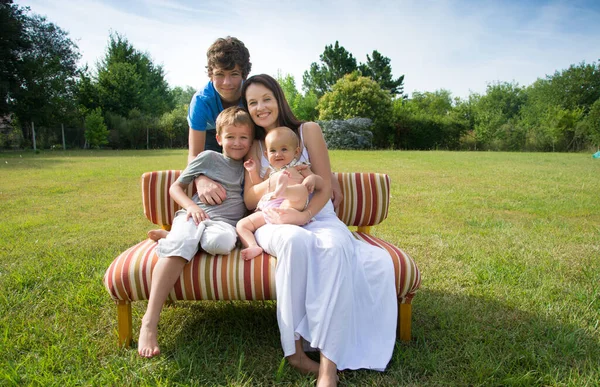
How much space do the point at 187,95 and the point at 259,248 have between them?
87728mm

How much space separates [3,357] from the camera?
7.77ft

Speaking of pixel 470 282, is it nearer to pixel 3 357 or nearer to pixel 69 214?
pixel 3 357

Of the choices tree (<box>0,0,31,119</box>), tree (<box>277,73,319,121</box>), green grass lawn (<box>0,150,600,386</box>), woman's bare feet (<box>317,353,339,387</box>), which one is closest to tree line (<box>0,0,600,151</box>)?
tree (<box>0,0,31,119</box>)

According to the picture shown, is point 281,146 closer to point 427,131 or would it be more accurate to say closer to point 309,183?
point 309,183

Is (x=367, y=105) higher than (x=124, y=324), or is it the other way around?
(x=367, y=105)

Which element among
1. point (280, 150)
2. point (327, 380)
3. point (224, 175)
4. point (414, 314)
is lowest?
point (414, 314)

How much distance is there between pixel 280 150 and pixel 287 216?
1.65ft

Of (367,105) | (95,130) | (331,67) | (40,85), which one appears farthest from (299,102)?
(40,85)

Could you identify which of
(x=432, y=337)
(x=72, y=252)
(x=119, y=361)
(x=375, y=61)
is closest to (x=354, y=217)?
(x=432, y=337)

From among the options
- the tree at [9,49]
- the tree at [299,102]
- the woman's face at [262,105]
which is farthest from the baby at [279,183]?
the tree at [299,102]

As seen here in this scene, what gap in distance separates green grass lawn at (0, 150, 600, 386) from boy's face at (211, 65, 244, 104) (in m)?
1.68

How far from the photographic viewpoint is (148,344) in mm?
2279

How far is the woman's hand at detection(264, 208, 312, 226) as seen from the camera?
2.56m

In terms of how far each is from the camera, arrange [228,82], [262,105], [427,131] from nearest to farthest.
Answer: [262,105], [228,82], [427,131]
